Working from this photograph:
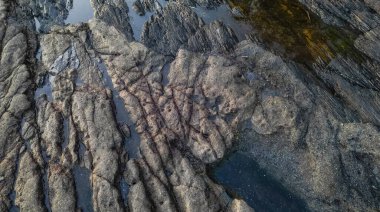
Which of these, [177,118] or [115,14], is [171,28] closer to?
[115,14]

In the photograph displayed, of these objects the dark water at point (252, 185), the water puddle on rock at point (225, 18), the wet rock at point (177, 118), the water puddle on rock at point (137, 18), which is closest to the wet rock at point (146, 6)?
the water puddle on rock at point (137, 18)

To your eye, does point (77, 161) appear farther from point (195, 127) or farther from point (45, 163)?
point (195, 127)

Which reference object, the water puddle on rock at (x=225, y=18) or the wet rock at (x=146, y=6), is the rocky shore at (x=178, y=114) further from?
the wet rock at (x=146, y=6)

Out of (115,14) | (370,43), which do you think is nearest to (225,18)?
(115,14)

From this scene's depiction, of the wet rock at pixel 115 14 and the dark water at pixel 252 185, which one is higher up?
the wet rock at pixel 115 14

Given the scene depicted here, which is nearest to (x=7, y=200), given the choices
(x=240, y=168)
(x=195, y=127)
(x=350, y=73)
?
(x=195, y=127)

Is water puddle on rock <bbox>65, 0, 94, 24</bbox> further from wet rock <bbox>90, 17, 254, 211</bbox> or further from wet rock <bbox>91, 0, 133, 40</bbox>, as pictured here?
wet rock <bbox>90, 17, 254, 211</bbox>
